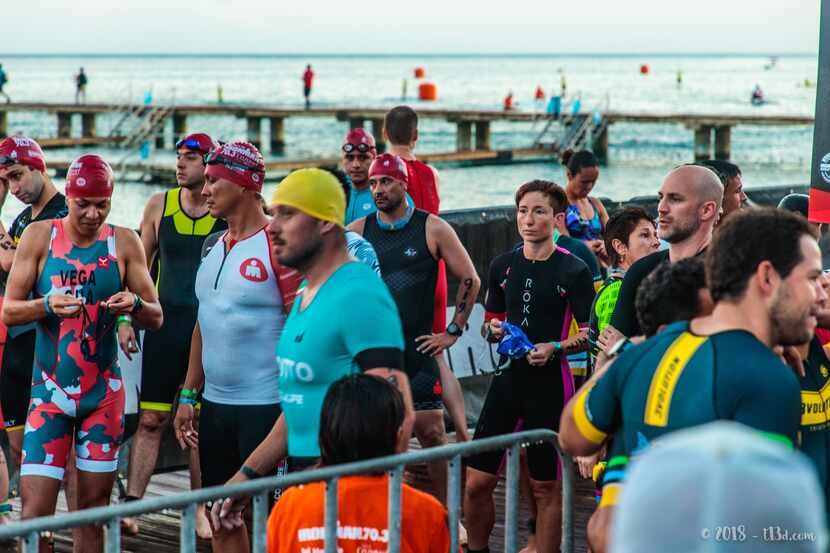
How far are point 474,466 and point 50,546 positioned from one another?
208 centimetres

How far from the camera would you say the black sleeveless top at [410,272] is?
6871 mm

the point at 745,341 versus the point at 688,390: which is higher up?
the point at 745,341

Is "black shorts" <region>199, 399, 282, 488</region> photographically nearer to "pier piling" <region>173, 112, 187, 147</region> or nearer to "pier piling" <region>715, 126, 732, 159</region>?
"pier piling" <region>715, 126, 732, 159</region>

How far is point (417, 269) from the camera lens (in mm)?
6879

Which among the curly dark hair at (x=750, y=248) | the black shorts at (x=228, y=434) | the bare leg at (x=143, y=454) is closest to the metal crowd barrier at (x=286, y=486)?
the curly dark hair at (x=750, y=248)

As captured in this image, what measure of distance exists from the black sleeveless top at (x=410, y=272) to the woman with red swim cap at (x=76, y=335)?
63.4 inches

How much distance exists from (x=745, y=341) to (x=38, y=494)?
3635 mm

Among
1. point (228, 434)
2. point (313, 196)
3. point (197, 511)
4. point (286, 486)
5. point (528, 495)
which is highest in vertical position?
point (313, 196)

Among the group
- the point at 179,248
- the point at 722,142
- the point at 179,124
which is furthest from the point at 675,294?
the point at 179,124

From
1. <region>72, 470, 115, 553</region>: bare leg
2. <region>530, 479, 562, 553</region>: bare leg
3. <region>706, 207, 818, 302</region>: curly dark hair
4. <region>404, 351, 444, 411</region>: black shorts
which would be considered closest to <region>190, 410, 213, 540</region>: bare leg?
<region>72, 470, 115, 553</region>: bare leg

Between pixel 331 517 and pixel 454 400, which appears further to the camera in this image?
pixel 454 400

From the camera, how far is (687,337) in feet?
A: 10.2

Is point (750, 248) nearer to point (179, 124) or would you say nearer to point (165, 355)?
point (165, 355)

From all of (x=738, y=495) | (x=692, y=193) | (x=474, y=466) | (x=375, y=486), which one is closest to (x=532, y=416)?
(x=474, y=466)
